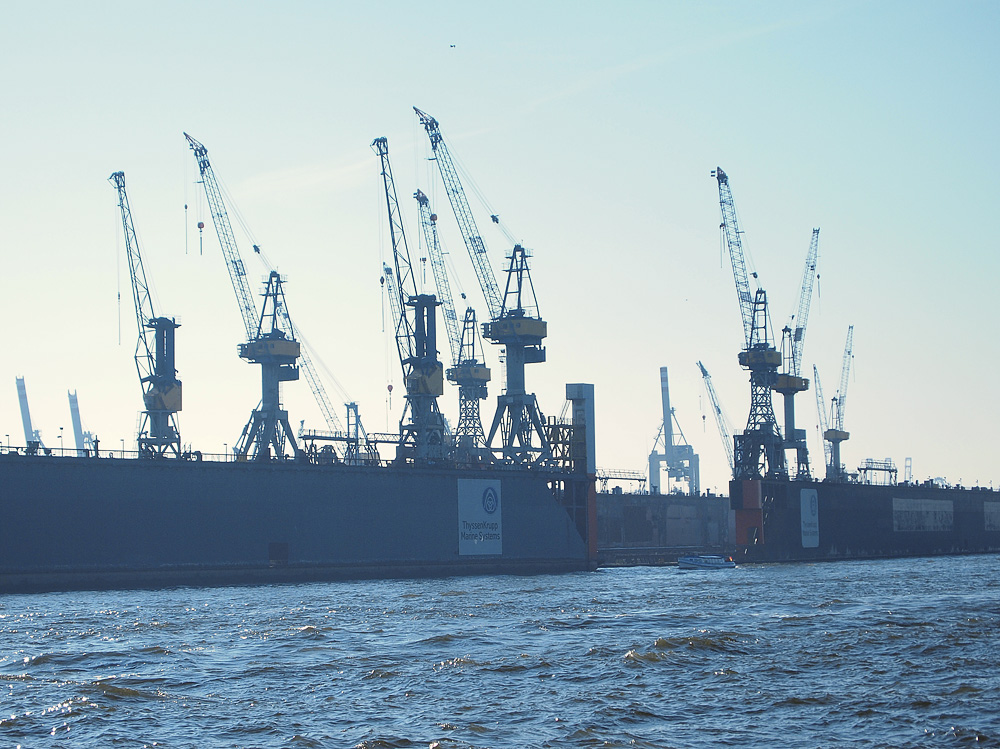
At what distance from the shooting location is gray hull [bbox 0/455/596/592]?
83.4m

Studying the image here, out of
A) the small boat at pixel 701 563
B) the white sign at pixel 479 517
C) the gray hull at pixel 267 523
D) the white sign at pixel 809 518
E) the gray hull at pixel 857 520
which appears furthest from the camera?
the white sign at pixel 809 518

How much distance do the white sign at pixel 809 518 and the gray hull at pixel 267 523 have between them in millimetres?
40862

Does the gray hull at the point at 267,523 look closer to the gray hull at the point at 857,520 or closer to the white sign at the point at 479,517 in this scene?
the white sign at the point at 479,517

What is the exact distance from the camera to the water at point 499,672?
111ft

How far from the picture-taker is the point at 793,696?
3834 cm

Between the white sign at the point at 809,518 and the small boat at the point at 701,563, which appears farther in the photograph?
the white sign at the point at 809,518

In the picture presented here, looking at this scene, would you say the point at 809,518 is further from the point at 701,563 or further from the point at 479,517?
the point at 479,517

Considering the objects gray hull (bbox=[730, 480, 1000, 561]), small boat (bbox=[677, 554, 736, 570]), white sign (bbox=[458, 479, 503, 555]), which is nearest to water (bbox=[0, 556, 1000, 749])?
white sign (bbox=[458, 479, 503, 555])

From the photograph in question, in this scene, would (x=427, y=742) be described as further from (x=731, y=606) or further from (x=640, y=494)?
(x=640, y=494)

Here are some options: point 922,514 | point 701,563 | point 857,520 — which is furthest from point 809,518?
point 701,563

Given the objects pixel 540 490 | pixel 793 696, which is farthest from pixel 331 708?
pixel 540 490

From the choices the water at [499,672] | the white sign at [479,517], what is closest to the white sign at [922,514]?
the white sign at [479,517]

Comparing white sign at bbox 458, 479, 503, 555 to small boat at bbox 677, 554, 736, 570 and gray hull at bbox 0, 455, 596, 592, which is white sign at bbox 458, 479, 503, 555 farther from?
small boat at bbox 677, 554, 736, 570

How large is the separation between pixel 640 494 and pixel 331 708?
423 feet
